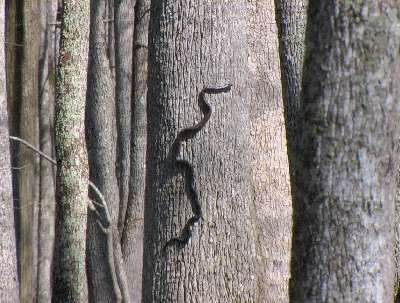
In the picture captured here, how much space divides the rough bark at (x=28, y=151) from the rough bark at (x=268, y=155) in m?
5.92

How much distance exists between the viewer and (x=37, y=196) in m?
13.2

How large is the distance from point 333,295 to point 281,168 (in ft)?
12.5

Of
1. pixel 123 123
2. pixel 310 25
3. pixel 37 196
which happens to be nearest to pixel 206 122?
pixel 310 25

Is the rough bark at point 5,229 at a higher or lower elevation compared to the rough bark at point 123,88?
lower

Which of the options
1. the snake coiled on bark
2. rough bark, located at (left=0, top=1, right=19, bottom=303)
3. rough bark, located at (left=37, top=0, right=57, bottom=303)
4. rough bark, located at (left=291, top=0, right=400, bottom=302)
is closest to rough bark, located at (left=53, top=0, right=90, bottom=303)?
rough bark, located at (left=0, top=1, right=19, bottom=303)

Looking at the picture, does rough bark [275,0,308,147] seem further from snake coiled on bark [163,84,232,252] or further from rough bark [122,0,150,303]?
rough bark [122,0,150,303]

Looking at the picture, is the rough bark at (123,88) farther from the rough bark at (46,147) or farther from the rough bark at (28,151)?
the rough bark at (28,151)

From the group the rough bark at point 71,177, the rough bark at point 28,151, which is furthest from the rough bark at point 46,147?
the rough bark at point 71,177

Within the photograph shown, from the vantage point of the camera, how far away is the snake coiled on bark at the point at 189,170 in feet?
17.6

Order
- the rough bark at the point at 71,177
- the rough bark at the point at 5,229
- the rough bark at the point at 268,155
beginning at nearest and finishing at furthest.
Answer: the rough bark at the point at 5,229, the rough bark at the point at 268,155, the rough bark at the point at 71,177

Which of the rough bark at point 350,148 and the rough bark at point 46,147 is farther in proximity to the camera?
the rough bark at point 46,147

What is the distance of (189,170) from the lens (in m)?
5.41

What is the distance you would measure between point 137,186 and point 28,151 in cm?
198

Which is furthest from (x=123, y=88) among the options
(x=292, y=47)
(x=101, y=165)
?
(x=292, y=47)
